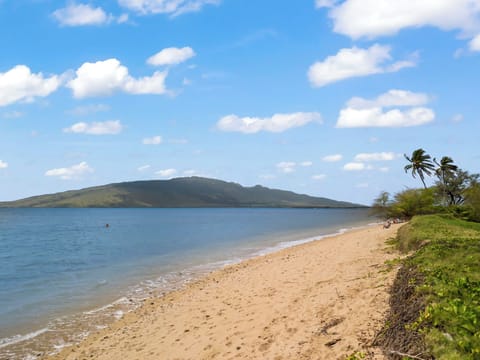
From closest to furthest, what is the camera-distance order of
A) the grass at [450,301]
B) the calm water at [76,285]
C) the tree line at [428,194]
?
the grass at [450,301], the calm water at [76,285], the tree line at [428,194]

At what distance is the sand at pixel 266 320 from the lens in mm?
8758

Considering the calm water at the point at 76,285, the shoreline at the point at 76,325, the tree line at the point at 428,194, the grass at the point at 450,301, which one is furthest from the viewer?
the tree line at the point at 428,194

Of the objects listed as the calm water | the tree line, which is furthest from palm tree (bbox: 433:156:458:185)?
the calm water

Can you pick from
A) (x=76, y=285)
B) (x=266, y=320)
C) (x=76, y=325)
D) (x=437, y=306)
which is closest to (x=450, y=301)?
(x=437, y=306)

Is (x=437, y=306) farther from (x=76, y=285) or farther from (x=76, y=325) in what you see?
(x=76, y=285)

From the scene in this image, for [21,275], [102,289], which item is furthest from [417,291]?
[21,275]

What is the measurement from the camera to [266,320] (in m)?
11.4

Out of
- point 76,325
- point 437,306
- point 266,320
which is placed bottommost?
point 76,325

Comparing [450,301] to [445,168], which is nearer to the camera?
[450,301]

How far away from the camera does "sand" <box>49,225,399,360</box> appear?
8.76m

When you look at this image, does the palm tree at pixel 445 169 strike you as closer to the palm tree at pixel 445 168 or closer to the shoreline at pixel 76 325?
the palm tree at pixel 445 168

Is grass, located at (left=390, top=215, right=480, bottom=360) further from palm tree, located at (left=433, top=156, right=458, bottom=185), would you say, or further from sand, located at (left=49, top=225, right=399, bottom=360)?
palm tree, located at (left=433, top=156, right=458, bottom=185)

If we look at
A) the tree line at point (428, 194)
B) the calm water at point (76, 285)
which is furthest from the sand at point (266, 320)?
the tree line at point (428, 194)

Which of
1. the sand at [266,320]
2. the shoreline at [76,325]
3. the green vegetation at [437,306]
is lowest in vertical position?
the shoreline at [76,325]
